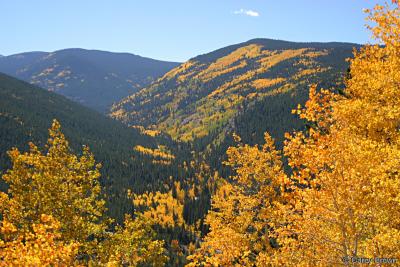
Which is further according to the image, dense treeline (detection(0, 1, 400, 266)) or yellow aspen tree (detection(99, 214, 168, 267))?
yellow aspen tree (detection(99, 214, 168, 267))

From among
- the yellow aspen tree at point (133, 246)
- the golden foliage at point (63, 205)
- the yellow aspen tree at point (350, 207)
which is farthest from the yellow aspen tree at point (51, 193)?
the yellow aspen tree at point (350, 207)

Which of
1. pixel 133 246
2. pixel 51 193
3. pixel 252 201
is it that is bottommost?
pixel 133 246

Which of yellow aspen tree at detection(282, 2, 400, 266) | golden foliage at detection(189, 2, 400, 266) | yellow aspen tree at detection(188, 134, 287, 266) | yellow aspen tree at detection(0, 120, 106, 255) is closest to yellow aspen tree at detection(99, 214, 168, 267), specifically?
yellow aspen tree at detection(0, 120, 106, 255)

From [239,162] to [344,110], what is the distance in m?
9.03

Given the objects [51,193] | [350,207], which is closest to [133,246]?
[51,193]

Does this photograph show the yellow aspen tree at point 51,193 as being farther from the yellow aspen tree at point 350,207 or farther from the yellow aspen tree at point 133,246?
the yellow aspen tree at point 350,207

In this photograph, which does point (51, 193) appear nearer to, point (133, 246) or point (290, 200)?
point (133, 246)

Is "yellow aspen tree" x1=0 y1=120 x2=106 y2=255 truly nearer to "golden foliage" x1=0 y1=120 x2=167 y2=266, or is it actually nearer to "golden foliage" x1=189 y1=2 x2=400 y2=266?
"golden foliage" x1=0 y1=120 x2=167 y2=266

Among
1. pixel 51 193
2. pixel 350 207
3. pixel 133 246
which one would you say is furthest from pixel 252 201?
pixel 51 193

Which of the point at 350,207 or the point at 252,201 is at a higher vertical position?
the point at 350,207

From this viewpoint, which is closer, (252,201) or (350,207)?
(350,207)

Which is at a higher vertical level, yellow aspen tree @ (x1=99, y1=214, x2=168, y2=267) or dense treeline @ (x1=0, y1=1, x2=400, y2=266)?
dense treeline @ (x1=0, y1=1, x2=400, y2=266)

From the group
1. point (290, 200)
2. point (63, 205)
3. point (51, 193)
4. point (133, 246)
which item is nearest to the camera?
point (51, 193)

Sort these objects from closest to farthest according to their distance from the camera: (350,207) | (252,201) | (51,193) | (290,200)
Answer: (350,207), (51,193), (290,200), (252,201)
